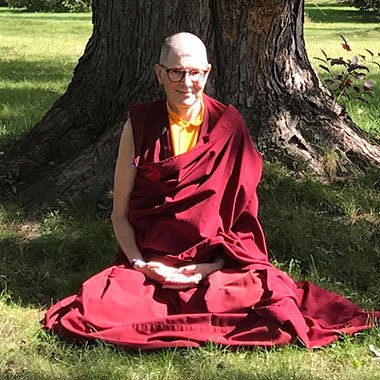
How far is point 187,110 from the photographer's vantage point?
3928 millimetres

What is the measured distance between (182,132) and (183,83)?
29cm

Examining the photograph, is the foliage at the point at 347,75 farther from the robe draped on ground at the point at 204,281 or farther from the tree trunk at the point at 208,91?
the robe draped on ground at the point at 204,281

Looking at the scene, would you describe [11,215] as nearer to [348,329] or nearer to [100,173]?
[100,173]

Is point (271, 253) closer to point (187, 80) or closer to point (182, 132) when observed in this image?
point (182, 132)

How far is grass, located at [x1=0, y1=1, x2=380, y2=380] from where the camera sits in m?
3.51

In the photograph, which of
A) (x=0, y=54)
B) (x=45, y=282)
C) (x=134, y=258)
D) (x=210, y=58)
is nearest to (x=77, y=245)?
(x=45, y=282)

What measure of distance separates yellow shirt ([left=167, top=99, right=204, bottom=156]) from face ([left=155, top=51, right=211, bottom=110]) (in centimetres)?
7

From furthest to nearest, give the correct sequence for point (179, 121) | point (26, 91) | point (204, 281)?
point (26, 91) → point (179, 121) → point (204, 281)

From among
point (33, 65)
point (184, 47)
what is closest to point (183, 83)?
point (184, 47)

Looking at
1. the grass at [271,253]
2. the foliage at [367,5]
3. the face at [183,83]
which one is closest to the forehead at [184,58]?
the face at [183,83]

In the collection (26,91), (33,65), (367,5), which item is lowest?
(367,5)

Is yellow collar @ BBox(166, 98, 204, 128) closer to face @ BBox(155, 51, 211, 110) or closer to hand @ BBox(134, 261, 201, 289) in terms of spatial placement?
face @ BBox(155, 51, 211, 110)

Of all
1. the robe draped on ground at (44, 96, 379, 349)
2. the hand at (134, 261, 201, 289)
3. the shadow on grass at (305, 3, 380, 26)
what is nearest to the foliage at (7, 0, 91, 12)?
the shadow on grass at (305, 3, 380, 26)

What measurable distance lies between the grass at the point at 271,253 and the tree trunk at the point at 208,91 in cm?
22
